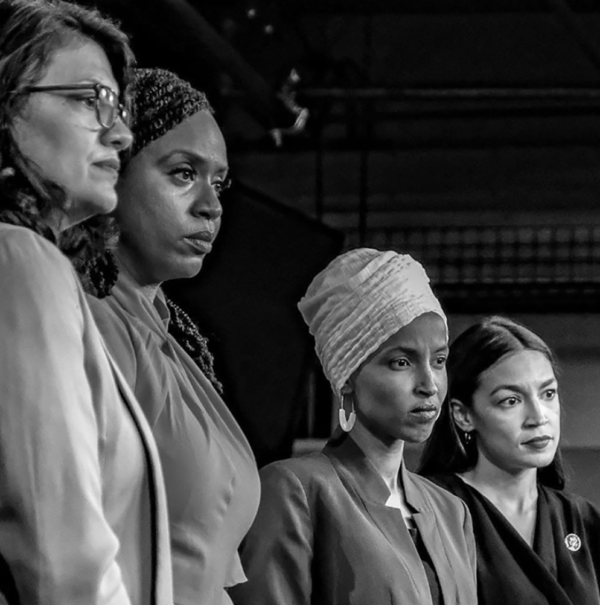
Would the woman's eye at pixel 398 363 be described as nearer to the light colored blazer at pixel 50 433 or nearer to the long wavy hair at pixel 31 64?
the long wavy hair at pixel 31 64

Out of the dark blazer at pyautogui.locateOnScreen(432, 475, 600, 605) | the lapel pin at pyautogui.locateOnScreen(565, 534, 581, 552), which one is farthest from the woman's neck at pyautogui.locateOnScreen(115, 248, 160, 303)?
the lapel pin at pyautogui.locateOnScreen(565, 534, 581, 552)

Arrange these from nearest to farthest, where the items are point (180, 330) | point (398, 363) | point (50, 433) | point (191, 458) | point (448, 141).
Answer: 1. point (50, 433)
2. point (191, 458)
3. point (180, 330)
4. point (398, 363)
5. point (448, 141)

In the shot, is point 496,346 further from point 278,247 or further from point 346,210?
point 346,210

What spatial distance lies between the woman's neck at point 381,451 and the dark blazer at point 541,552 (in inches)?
13.3

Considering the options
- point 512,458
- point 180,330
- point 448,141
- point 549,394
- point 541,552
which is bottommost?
point 541,552

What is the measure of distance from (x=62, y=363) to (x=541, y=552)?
145cm

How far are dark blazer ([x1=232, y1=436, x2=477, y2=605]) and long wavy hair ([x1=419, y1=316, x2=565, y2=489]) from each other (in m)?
0.43

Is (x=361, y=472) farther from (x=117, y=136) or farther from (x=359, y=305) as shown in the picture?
(x=117, y=136)

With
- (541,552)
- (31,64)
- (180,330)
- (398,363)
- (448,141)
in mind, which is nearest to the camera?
(31,64)

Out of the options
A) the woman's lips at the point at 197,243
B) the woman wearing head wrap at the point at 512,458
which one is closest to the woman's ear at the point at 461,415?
the woman wearing head wrap at the point at 512,458

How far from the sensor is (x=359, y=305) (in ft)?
6.78

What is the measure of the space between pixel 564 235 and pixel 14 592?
4.23 metres

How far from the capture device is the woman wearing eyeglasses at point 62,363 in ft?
3.63

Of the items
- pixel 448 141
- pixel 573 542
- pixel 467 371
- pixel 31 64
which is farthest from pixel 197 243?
pixel 448 141
